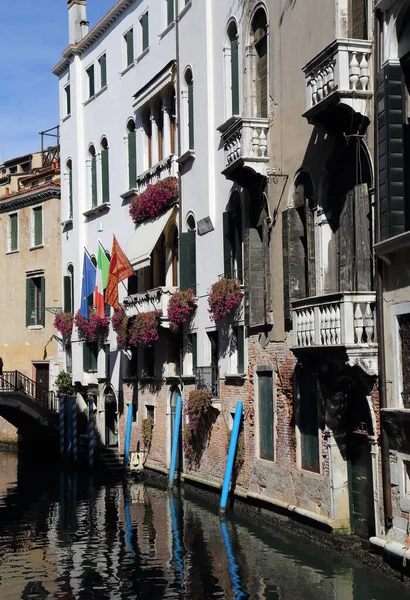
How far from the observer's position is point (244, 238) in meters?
18.0

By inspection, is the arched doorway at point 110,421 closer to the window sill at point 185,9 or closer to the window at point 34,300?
the window at point 34,300

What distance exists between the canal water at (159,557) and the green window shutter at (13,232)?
50.7 ft

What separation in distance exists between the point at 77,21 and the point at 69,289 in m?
8.28

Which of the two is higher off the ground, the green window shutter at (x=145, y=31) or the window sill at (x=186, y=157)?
the green window shutter at (x=145, y=31)

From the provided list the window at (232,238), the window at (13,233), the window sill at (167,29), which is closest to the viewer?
the window at (232,238)

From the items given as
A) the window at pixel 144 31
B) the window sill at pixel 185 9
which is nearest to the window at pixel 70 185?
the window at pixel 144 31

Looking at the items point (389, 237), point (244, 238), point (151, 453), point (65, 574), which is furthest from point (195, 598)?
point (151, 453)

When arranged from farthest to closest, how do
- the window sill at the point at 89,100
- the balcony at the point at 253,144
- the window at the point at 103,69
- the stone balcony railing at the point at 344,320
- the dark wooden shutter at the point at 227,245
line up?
the window sill at the point at 89,100 → the window at the point at 103,69 → the dark wooden shutter at the point at 227,245 → the balcony at the point at 253,144 → the stone balcony railing at the point at 344,320

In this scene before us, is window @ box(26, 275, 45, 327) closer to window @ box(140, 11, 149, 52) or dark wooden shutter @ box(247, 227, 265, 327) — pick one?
window @ box(140, 11, 149, 52)

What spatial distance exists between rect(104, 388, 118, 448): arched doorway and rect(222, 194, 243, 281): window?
9202mm

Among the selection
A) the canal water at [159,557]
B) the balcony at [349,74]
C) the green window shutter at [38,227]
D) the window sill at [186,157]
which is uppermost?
the green window shutter at [38,227]

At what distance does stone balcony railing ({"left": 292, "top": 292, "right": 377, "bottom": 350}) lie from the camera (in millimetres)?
12883

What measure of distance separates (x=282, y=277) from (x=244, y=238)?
1.71 metres

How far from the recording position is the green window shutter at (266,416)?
56.1 ft
